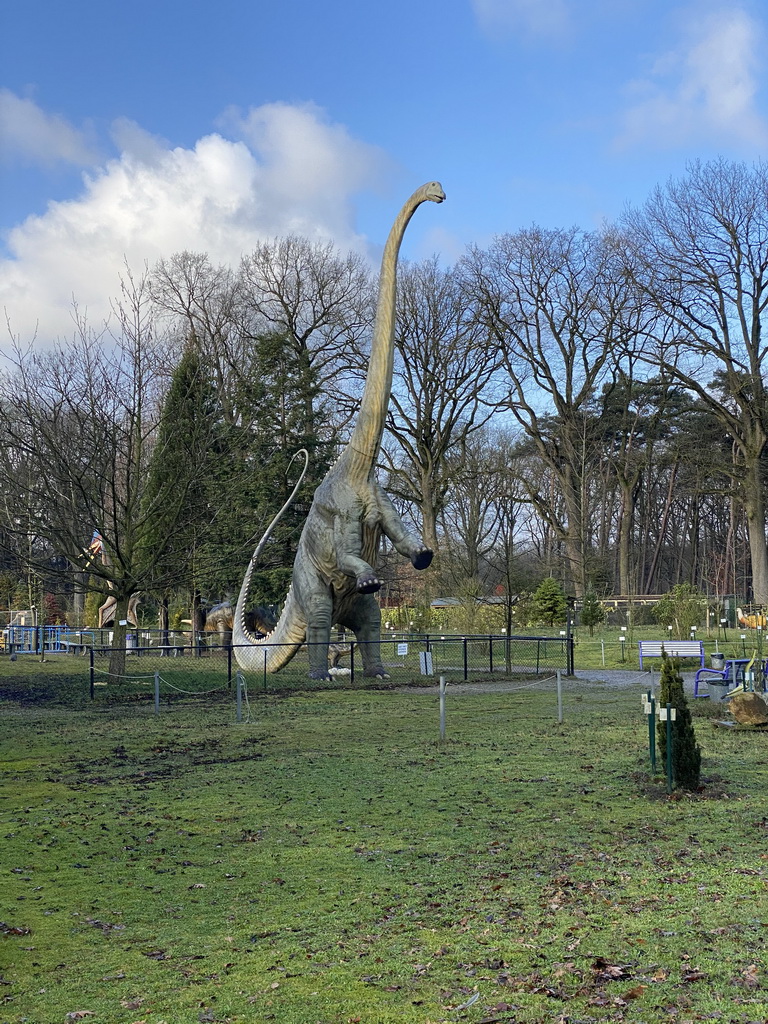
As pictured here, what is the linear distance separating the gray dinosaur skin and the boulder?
22.8ft

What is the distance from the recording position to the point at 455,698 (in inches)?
728

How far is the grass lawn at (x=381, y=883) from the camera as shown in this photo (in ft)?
16.3

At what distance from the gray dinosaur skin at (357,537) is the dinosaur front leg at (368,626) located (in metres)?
0.02

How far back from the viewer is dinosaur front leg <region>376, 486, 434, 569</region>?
1931 cm

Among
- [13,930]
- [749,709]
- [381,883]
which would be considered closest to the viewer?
[13,930]

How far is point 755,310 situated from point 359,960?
1645 inches

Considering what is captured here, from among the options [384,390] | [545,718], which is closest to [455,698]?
[545,718]

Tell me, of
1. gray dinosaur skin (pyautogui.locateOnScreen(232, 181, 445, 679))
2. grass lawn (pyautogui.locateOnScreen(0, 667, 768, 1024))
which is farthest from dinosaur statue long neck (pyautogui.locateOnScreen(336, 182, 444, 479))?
grass lawn (pyautogui.locateOnScreen(0, 667, 768, 1024))

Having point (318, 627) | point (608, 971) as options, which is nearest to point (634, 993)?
point (608, 971)

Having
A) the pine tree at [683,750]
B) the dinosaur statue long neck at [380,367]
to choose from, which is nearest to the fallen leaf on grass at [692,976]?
the pine tree at [683,750]

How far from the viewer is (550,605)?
3750 cm

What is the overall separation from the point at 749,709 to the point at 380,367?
399 inches

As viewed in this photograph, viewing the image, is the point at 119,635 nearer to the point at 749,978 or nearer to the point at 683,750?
the point at 683,750

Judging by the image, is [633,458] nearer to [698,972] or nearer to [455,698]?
[455,698]
